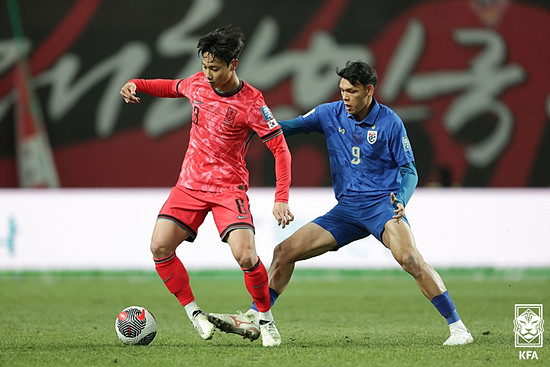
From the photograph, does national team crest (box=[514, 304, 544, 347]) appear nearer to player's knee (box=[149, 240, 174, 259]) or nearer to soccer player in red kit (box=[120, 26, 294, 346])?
soccer player in red kit (box=[120, 26, 294, 346])

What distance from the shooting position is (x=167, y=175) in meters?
17.9

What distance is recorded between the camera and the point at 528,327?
8000 millimetres

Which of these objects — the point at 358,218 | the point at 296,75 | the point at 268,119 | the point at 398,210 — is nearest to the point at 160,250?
the point at 268,119

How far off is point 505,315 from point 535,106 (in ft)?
32.4

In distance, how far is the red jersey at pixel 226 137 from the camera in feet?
22.3

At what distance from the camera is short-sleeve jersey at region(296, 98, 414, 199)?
7.18 m

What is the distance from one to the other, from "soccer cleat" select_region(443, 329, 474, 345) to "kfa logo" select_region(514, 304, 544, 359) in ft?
1.18

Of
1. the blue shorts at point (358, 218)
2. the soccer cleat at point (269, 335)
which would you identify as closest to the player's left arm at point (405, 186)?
the blue shorts at point (358, 218)

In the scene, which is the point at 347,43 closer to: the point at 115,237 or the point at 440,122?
the point at 440,122

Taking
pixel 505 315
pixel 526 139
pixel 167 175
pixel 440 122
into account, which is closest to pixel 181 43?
pixel 167 175

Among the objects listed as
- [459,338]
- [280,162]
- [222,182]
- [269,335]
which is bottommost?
[459,338]

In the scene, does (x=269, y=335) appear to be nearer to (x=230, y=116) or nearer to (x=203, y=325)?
(x=203, y=325)

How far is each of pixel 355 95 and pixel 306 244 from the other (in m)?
1.22

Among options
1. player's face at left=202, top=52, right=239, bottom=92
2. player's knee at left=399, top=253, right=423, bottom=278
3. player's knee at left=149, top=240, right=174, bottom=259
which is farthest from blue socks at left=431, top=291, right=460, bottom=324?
player's face at left=202, top=52, right=239, bottom=92
